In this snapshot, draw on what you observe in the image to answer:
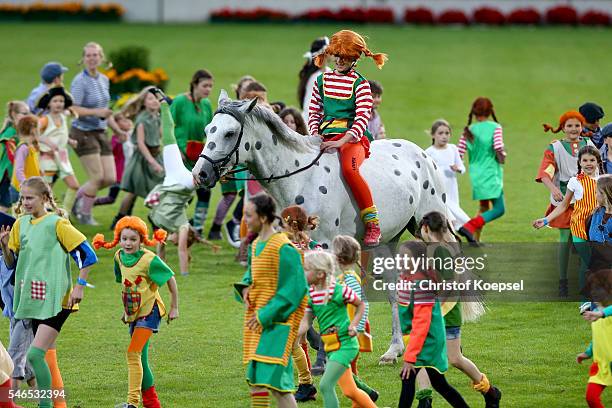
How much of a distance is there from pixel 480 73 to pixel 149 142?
21074mm

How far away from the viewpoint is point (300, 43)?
142 ft

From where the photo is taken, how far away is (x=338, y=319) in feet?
30.2

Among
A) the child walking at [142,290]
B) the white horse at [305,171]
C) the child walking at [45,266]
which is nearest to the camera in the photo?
the child walking at [45,266]

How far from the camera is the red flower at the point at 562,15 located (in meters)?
50.2

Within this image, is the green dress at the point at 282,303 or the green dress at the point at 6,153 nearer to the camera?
the green dress at the point at 282,303

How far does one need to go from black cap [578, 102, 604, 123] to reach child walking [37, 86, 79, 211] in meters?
7.38

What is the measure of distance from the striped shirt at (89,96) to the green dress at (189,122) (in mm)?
2860

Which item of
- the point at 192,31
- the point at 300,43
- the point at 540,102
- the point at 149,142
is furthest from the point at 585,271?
the point at 192,31

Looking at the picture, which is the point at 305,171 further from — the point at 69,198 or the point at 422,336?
the point at 69,198

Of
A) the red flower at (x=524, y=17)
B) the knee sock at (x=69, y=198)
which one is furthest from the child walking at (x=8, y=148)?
the red flower at (x=524, y=17)

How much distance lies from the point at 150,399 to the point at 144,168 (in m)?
8.10

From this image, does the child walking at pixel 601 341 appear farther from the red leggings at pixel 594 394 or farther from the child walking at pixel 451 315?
the child walking at pixel 451 315

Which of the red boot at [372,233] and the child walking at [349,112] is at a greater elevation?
the child walking at [349,112]

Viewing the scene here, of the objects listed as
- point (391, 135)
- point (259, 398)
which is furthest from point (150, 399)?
point (391, 135)
